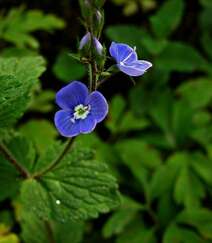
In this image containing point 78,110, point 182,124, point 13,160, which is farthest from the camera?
point 182,124

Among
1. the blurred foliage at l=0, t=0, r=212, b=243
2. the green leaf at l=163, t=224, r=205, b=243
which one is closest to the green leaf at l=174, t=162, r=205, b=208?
the blurred foliage at l=0, t=0, r=212, b=243

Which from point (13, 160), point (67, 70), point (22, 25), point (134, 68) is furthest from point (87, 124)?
point (67, 70)

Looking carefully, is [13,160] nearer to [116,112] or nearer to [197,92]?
[116,112]

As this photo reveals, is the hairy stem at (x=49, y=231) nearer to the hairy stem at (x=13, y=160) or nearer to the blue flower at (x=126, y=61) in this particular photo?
the hairy stem at (x=13, y=160)

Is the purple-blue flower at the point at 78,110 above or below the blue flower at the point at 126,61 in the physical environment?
below

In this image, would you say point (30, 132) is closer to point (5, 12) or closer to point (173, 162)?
point (173, 162)

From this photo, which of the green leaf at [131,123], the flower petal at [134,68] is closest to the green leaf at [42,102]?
the green leaf at [131,123]
